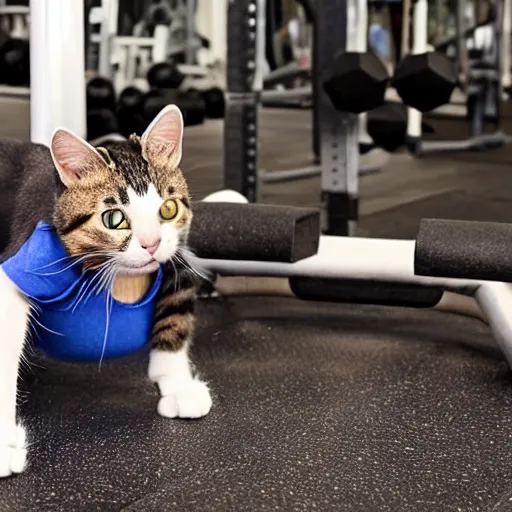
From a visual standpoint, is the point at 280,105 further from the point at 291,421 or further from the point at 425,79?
the point at 291,421

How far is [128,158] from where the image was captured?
909 mm

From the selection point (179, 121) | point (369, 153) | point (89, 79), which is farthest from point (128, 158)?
point (369, 153)

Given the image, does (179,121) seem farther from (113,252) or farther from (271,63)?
(271,63)

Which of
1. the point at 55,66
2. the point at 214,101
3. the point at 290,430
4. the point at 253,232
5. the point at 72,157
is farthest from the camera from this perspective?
the point at 214,101

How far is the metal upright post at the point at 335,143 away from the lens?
5.32ft

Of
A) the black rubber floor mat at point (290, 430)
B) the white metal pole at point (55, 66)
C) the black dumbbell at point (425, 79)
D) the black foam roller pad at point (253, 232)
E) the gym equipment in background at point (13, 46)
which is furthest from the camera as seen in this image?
the gym equipment in background at point (13, 46)

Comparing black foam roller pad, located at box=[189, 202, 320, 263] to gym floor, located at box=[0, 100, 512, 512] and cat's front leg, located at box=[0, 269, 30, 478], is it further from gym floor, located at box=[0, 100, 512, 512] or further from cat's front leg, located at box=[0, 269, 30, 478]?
cat's front leg, located at box=[0, 269, 30, 478]

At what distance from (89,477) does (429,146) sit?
113 cm

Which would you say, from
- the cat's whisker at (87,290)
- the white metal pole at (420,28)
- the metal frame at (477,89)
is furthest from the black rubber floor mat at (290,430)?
the white metal pole at (420,28)

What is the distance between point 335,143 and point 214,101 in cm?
27

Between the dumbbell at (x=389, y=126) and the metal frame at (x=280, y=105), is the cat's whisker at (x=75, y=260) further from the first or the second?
the dumbbell at (x=389, y=126)

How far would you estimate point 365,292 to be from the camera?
144 cm

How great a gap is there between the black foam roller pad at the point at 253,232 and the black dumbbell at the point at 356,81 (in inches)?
13.7

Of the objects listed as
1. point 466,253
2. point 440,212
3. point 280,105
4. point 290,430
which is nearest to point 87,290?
point 290,430
